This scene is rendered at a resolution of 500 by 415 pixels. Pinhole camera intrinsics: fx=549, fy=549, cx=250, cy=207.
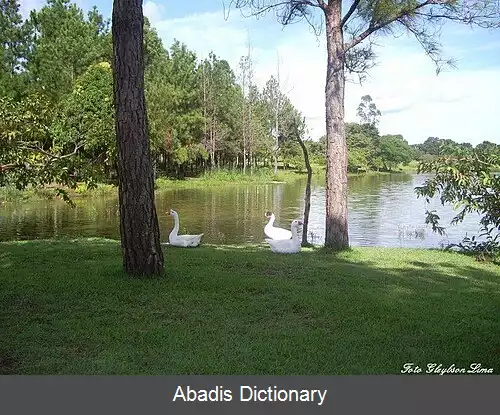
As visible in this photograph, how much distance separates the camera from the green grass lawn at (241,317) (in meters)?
A: 1.88

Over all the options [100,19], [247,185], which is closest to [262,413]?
[247,185]

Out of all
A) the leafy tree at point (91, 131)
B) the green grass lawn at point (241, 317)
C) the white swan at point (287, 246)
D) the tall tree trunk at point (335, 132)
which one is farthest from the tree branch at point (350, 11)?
the green grass lawn at point (241, 317)

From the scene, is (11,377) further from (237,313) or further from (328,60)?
(328,60)

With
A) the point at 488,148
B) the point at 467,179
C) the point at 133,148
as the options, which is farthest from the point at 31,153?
the point at 488,148

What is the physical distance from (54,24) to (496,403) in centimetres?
1182

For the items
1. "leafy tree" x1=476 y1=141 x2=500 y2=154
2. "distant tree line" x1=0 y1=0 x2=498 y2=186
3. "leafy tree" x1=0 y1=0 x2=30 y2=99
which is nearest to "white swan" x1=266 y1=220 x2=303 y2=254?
"distant tree line" x1=0 y1=0 x2=498 y2=186

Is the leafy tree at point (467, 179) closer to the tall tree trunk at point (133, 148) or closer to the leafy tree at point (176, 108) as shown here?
the tall tree trunk at point (133, 148)

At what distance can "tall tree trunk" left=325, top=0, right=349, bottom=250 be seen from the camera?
15.4 feet

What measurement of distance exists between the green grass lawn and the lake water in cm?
225

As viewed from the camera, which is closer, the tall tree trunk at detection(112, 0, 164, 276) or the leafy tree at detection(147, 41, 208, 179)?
the tall tree trunk at detection(112, 0, 164, 276)

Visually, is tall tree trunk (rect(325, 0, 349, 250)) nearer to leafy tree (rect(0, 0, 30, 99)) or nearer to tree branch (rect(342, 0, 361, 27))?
tree branch (rect(342, 0, 361, 27))

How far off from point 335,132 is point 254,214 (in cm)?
293

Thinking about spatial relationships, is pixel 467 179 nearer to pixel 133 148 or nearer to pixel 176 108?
pixel 133 148

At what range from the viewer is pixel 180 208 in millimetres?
7457
